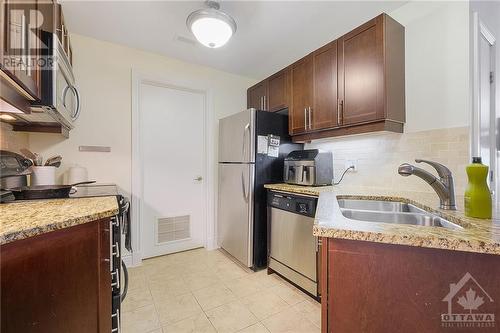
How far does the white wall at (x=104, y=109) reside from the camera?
2240 millimetres

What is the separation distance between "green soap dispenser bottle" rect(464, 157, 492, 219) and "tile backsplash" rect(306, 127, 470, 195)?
86cm

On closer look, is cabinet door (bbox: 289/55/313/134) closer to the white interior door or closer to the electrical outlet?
the electrical outlet

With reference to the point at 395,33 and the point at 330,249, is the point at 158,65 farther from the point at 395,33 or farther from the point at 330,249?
the point at 330,249

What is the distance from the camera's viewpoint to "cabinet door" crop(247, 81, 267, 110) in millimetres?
2959

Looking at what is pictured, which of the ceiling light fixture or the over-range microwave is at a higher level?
the ceiling light fixture

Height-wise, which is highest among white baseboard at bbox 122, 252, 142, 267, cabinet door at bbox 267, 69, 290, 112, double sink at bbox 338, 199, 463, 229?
cabinet door at bbox 267, 69, 290, 112

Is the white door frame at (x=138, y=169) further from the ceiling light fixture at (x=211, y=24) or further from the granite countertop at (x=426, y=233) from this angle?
the granite countertop at (x=426, y=233)

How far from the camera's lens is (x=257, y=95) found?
3086mm

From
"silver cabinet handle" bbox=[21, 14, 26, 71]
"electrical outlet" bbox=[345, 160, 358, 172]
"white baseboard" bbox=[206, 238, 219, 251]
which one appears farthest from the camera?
"white baseboard" bbox=[206, 238, 219, 251]

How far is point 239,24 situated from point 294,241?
2009mm

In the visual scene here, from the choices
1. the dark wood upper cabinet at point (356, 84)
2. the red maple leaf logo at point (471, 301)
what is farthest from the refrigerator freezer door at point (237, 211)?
the red maple leaf logo at point (471, 301)

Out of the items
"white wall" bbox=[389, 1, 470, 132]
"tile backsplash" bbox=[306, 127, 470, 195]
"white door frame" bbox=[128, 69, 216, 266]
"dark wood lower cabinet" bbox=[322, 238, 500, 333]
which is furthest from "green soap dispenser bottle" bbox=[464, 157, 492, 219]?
"white door frame" bbox=[128, 69, 216, 266]

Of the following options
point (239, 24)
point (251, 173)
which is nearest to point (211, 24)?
point (239, 24)

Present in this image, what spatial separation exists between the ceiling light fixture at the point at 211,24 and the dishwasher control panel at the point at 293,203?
1429 millimetres
